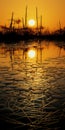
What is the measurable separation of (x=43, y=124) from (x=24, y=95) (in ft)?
9.76

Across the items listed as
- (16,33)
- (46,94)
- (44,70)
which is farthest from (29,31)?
(46,94)

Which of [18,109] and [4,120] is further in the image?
[18,109]

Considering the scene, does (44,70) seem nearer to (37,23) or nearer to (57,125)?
(57,125)

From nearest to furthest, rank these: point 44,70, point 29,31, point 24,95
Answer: point 24,95
point 44,70
point 29,31

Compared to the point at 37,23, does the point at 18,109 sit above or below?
below

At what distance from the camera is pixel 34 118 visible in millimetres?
8070

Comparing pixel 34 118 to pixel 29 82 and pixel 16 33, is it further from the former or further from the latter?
pixel 16 33

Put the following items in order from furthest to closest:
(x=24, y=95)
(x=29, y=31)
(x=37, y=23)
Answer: (x=37, y=23) → (x=29, y=31) → (x=24, y=95)

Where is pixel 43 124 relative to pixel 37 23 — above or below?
below

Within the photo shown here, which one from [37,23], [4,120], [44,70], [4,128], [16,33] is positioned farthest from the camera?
[37,23]

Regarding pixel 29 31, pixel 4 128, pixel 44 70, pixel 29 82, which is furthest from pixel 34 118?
pixel 29 31

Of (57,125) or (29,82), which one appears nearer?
(57,125)

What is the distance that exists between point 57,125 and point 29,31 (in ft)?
212

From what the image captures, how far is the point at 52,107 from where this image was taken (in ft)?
29.5
